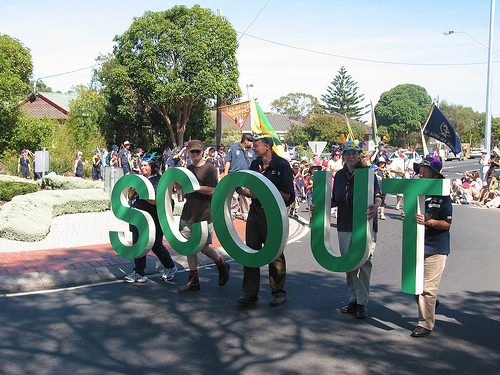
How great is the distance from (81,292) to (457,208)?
13368mm

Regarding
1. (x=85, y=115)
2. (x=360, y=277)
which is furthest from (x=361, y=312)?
(x=85, y=115)

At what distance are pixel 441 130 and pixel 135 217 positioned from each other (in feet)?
19.8

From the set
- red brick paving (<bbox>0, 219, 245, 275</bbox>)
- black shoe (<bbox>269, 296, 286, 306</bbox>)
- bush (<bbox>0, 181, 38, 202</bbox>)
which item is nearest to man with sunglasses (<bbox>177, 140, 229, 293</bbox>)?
black shoe (<bbox>269, 296, 286, 306</bbox>)

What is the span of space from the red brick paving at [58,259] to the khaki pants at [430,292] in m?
4.45

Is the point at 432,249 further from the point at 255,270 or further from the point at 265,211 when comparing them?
the point at 255,270

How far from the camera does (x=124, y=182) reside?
665 cm

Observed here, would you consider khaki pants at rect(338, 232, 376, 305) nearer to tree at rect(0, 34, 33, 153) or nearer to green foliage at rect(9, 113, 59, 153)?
tree at rect(0, 34, 33, 153)

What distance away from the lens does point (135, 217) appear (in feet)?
21.2

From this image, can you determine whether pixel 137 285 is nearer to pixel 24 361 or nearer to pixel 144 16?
pixel 24 361

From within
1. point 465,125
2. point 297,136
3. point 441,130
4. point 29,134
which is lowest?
point 441,130

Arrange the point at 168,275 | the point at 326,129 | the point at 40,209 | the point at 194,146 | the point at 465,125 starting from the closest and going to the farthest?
the point at 194,146 < the point at 168,275 < the point at 40,209 < the point at 326,129 < the point at 465,125

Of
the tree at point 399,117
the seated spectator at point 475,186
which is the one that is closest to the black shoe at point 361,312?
the seated spectator at point 475,186

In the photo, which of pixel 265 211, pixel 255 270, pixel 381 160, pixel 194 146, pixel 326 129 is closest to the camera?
pixel 265 211

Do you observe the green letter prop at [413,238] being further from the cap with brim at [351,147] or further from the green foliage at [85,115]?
the green foliage at [85,115]
